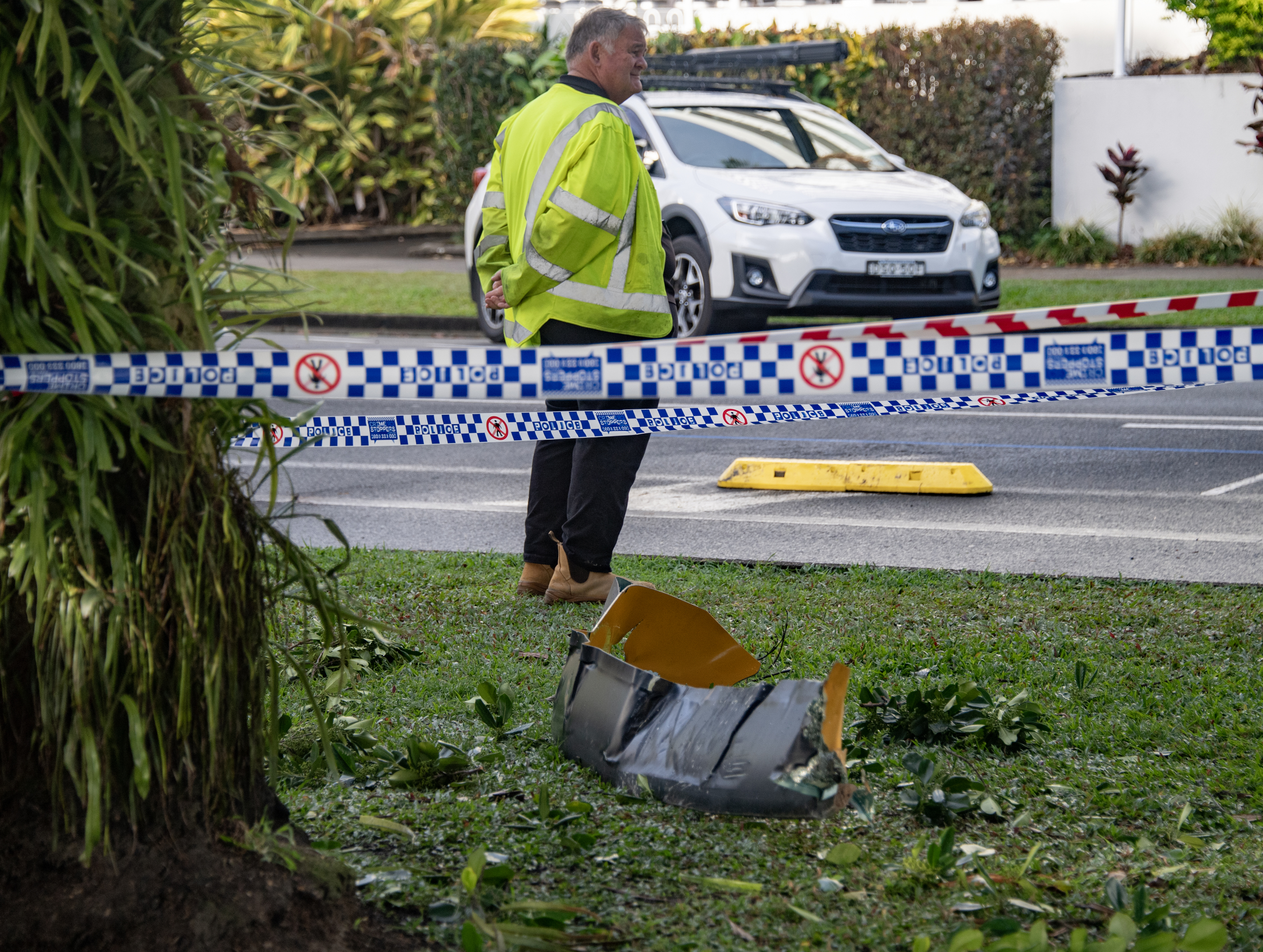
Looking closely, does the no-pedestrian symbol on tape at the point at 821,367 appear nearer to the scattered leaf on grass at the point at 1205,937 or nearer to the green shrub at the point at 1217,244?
the scattered leaf on grass at the point at 1205,937

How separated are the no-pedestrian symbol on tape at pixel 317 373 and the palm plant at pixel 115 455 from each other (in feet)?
1.39

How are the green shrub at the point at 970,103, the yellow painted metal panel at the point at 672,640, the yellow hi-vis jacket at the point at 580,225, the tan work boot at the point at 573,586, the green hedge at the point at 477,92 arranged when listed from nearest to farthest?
the yellow painted metal panel at the point at 672,640 < the yellow hi-vis jacket at the point at 580,225 < the tan work boot at the point at 573,586 < the green shrub at the point at 970,103 < the green hedge at the point at 477,92

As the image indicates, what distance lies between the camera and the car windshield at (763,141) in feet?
40.3

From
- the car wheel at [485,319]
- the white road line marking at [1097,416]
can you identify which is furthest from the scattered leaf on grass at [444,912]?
the car wheel at [485,319]

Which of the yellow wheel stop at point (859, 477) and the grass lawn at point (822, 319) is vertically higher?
the grass lawn at point (822, 319)

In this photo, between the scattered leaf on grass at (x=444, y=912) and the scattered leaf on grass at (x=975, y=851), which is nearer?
the scattered leaf on grass at (x=444, y=912)

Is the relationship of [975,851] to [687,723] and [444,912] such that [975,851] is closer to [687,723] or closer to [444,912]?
[687,723]

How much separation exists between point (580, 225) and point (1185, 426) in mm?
5386

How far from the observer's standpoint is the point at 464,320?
15.0 metres

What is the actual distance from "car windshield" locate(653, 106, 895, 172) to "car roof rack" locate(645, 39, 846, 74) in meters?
1.77

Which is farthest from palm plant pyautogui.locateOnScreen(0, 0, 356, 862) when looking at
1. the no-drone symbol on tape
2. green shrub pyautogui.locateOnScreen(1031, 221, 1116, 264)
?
green shrub pyautogui.locateOnScreen(1031, 221, 1116, 264)

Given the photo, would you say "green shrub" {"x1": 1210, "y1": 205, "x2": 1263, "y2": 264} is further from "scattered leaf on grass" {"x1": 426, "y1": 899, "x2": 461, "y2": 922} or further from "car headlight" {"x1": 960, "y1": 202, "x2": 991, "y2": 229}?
"scattered leaf on grass" {"x1": 426, "y1": 899, "x2": 461, "y2": 922}

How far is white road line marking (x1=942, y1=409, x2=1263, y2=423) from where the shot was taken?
891 centimetres

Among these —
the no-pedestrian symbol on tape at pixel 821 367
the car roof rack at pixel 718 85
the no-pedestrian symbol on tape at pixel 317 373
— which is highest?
the car roof rack at pixel 718 85
